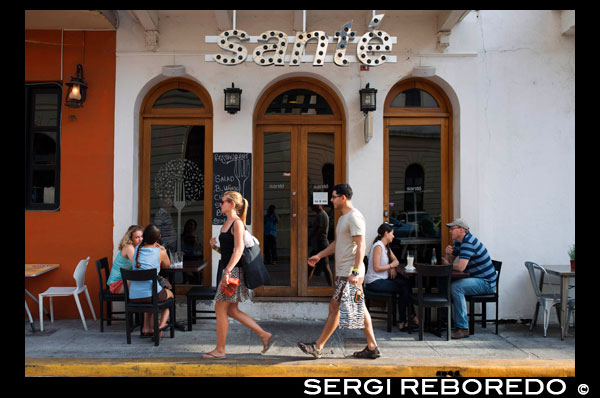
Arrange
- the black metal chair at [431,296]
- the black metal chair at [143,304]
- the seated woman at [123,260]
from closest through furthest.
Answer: the black metal chair at [143,304], the black metal chair at [431,296], the seated woman at [123,260]

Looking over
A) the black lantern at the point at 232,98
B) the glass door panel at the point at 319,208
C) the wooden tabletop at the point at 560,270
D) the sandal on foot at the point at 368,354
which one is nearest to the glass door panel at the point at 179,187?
the black lantern at the point at 232,98

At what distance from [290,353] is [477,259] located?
2.76 metres

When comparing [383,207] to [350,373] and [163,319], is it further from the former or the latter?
[163,319]

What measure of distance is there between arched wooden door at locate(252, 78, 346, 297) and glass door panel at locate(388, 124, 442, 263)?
32.9 inches

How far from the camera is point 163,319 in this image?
19.0ft

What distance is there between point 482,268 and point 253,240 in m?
3.13

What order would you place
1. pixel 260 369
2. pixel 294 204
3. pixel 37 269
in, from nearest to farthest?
pixel 260 369, pixel 37 269, pixel 294 204

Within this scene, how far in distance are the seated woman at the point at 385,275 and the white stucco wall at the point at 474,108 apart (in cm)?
62

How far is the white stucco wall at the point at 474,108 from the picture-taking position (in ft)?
22.4

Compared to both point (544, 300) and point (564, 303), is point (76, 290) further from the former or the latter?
point (564, 303)

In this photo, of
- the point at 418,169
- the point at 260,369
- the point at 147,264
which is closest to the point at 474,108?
the point at 418,169

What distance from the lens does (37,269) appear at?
6.34m

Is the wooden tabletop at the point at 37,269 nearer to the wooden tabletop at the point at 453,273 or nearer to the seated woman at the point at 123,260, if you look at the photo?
the seated woman at the point at 123,260

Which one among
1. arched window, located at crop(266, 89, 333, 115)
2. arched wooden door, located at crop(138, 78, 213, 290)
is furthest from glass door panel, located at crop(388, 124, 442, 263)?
arched wooden door, located at crop(138, 78, 213, 290)
